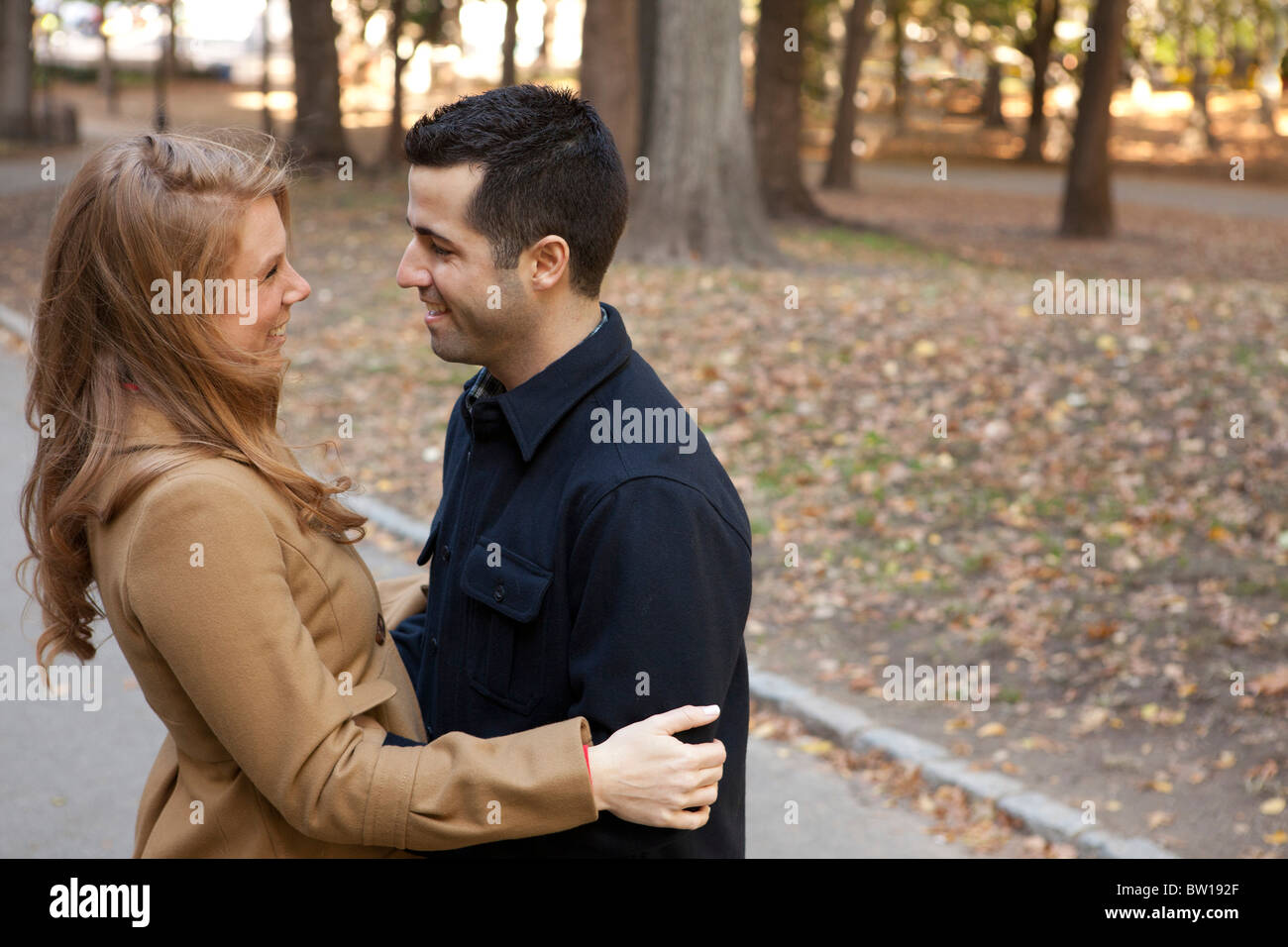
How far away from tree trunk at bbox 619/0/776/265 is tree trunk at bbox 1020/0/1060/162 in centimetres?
2650

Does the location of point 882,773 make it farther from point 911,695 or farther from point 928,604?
point 928,604


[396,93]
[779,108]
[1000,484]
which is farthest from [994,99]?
[1000,484]

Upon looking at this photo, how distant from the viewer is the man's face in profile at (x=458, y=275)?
2.28 meters

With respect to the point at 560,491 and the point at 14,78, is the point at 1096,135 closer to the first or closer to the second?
the point at 560,491

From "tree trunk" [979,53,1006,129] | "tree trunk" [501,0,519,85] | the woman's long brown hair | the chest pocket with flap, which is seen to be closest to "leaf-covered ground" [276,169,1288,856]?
the woman's long brown hair

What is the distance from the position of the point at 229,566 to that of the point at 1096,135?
810 inches

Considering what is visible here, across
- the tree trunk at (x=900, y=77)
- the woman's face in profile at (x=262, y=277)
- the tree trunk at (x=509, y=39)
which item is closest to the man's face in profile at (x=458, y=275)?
the woman's face in profile at (x=262, y=277)

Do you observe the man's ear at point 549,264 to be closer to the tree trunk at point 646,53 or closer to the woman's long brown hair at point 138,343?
the woman's long brown hair at point 138,343

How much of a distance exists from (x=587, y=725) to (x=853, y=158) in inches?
1116

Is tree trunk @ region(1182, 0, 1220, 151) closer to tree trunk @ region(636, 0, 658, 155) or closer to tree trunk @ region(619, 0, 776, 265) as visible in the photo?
tree trunk @ region(636, 0, 658, 155)

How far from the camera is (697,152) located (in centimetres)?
1383

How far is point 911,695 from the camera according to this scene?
598 centimetres

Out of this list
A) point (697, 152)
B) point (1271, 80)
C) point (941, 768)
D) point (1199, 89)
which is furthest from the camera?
point (1271, 80)
